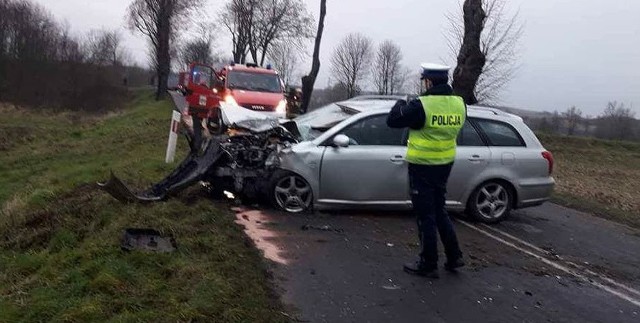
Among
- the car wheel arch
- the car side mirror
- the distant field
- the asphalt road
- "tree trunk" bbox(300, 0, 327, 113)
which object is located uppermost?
"tree trunk" bbox(300, 0, 327, 113)

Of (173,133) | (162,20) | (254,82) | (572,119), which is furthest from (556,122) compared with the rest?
(173,133)

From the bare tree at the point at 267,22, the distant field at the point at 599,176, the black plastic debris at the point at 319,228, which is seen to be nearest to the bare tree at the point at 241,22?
the bare tree at the point at 267,22

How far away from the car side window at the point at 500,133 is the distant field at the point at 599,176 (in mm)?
3545

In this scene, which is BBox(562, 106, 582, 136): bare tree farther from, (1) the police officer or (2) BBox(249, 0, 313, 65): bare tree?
(1) the police officer

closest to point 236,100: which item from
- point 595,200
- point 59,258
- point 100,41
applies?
point 595,200

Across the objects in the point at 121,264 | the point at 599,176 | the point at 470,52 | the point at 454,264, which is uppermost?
the point at 470,52

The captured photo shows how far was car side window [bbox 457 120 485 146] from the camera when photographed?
8.84 meters

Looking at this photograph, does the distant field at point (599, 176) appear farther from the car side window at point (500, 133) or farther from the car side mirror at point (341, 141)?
the car side mirror at point (341, 141)

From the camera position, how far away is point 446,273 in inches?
247

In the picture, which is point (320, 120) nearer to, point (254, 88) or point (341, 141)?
point (341, 141)

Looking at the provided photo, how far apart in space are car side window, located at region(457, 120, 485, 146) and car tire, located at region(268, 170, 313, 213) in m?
2.10

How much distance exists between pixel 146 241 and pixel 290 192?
2475mm

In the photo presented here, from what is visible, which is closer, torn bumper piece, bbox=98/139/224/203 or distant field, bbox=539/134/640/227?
torn bumper piece, bbox=98/139/224/203

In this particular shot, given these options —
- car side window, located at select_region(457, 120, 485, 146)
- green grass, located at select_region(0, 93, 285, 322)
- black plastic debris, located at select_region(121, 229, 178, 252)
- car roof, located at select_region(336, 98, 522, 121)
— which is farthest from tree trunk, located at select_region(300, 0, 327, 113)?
black plastic debris, located at select_region(121, 229, 178, 252)
